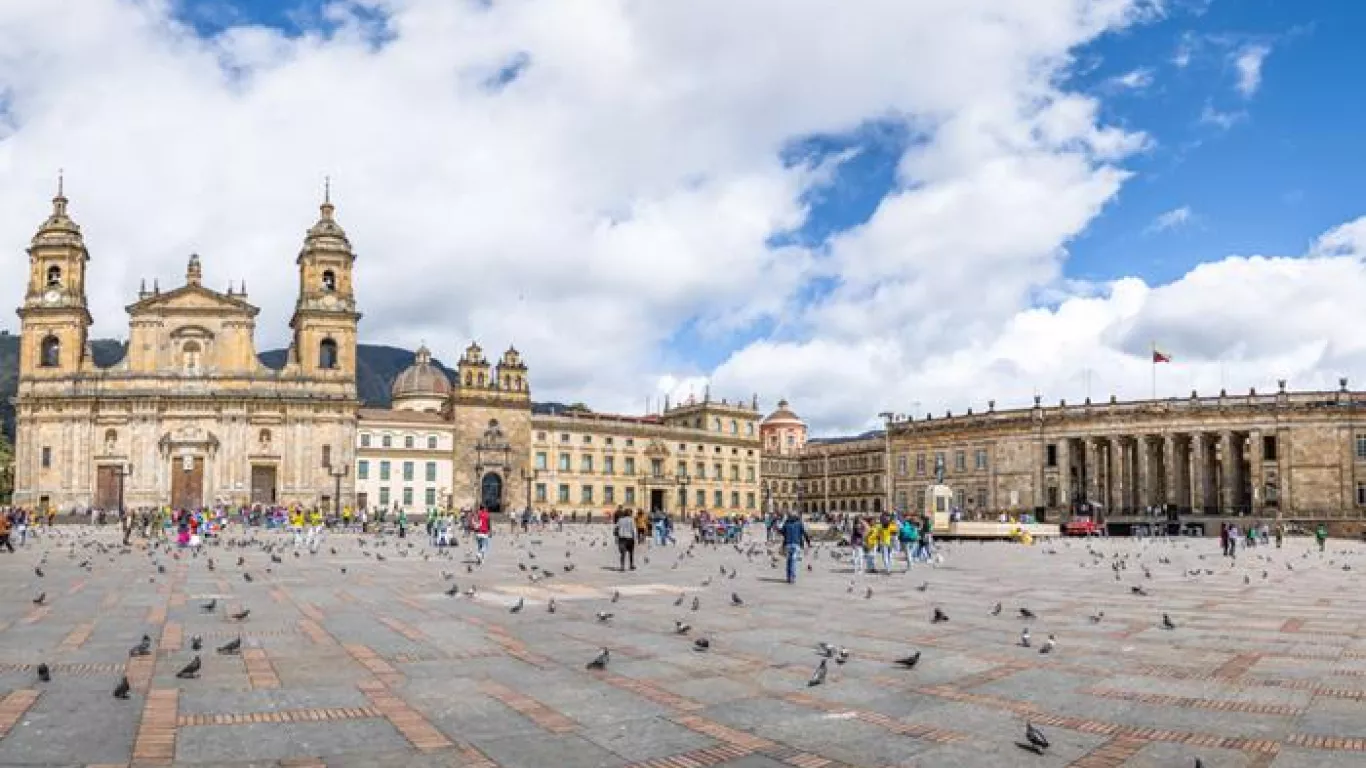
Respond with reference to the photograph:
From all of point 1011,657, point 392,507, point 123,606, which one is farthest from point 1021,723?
point 392,507

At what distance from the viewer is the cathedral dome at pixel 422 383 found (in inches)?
3925

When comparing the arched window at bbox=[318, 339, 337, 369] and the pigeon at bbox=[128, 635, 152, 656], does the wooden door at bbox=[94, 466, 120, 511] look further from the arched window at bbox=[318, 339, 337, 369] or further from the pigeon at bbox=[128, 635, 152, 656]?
the pigeon at bbox=[128, 635, 152, 656]

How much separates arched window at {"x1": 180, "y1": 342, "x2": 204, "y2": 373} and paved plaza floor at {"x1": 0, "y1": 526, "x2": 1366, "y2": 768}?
5805 centimetres

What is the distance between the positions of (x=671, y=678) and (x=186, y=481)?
7040cm

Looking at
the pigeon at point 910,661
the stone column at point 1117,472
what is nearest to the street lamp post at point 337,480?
the stone column at point 1117,472

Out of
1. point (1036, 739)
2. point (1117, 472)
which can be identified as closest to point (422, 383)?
point (1117, 472)

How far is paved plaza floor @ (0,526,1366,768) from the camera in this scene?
7.35 meters

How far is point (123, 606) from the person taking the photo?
1567 cm

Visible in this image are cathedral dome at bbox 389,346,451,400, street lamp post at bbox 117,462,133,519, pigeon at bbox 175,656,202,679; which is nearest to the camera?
pigeon at bbox 175,656,202,679

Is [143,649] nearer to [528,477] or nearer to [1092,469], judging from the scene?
[528,477]

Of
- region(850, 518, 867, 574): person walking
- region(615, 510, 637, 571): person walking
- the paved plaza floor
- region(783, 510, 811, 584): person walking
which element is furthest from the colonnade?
the paved plaza floor

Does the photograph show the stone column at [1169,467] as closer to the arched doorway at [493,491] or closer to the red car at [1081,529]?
the red car at [1081,529]

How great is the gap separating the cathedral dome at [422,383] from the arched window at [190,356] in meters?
27.6

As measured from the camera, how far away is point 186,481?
7119 centimetres
